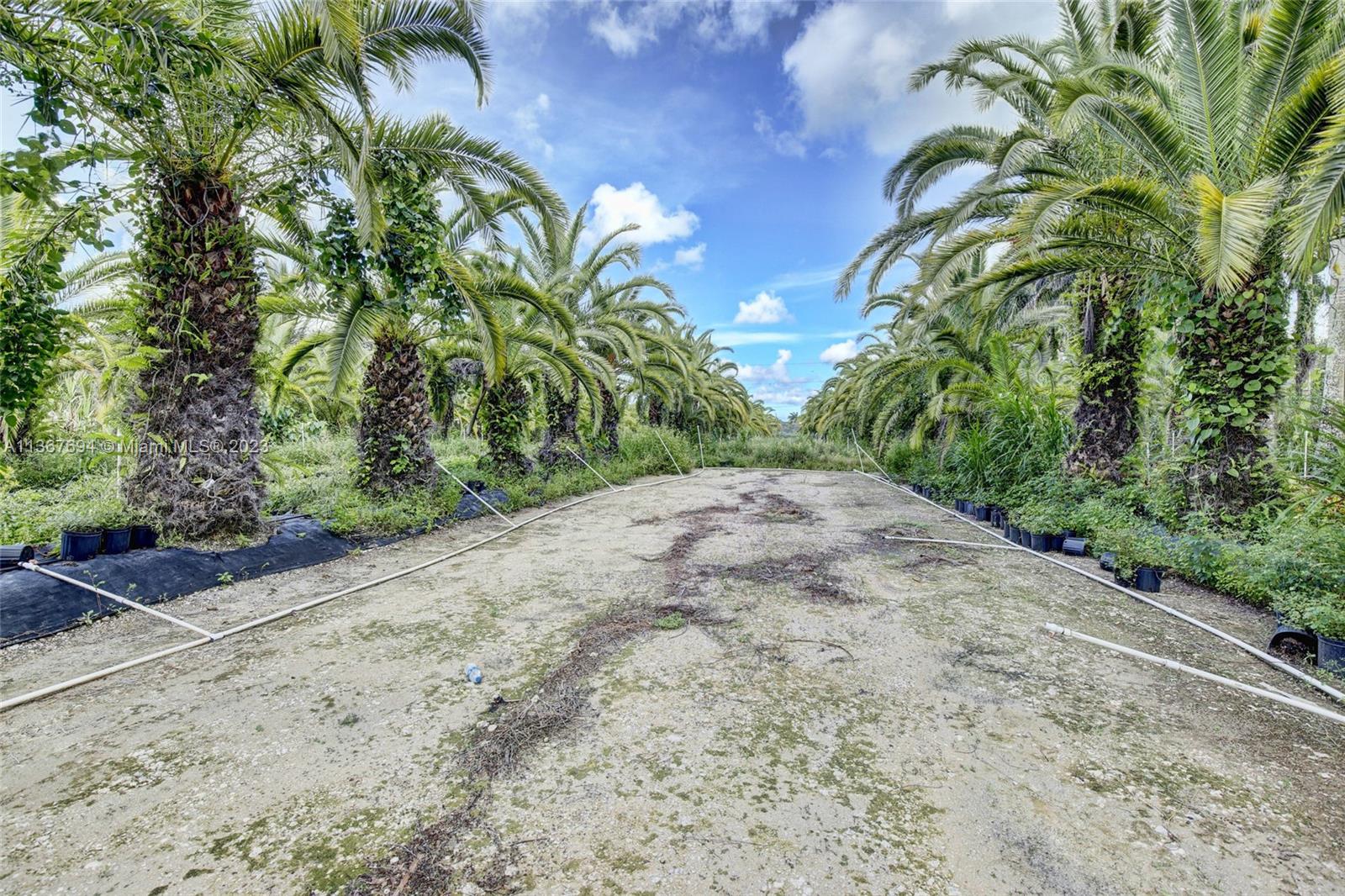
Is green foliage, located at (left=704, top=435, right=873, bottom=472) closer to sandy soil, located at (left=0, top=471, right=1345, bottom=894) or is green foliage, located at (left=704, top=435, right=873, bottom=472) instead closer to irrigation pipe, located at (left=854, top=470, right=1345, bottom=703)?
irrigation pipe, located at (left=854, top=470, right=1345, bottom=703)

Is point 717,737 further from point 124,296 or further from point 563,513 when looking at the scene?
point 124,296

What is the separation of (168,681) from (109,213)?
17.0 feet

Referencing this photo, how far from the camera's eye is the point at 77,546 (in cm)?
437

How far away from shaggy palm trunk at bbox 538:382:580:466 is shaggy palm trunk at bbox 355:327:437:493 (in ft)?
15.1

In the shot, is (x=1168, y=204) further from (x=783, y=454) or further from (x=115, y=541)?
(x=783, y=454)

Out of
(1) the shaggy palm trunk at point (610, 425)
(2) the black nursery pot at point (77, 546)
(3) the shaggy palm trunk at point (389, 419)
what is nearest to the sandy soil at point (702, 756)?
(2) the black nursery pot at point (77, 546)

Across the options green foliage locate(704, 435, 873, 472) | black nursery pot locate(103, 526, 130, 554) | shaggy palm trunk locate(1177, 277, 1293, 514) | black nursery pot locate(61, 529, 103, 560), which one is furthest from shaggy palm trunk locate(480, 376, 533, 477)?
green foliage locate(704, 435, 873, 472)

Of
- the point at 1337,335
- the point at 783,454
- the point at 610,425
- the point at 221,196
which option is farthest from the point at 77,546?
the point at 783,454

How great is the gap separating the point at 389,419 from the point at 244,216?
9.68 ft

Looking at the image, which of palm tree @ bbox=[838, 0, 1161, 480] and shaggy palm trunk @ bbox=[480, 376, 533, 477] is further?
shaggy palm trunk @ bbox=[480, 376, 533, 477]

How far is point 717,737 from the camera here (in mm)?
2602

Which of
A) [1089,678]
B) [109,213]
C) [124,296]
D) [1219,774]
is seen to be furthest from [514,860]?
[124,296]

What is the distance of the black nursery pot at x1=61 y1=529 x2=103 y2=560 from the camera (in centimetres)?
434

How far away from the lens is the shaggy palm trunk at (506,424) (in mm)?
10609
